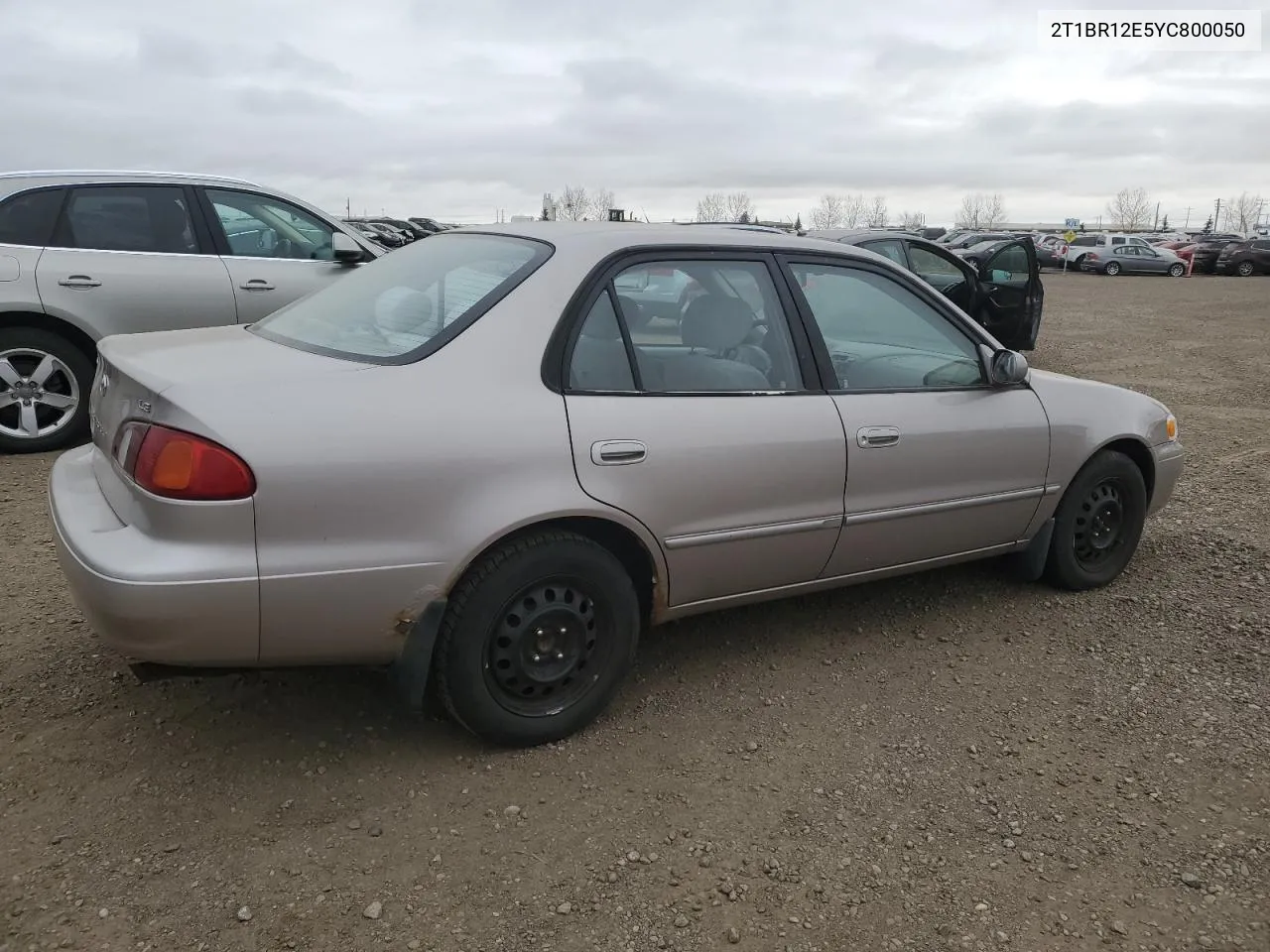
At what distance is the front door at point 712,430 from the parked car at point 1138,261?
3641 cm

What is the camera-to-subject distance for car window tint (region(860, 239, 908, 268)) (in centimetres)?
916

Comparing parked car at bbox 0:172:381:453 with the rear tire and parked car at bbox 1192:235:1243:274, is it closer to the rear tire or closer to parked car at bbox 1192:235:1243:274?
the rear tire

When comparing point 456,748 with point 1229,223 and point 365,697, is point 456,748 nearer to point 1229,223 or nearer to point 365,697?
point 365,697

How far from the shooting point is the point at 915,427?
3541mm

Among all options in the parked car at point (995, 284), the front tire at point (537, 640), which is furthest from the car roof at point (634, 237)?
the parked car at point (995, 284)

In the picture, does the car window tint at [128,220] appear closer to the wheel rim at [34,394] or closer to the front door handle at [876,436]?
the wheel rim at [34,394]

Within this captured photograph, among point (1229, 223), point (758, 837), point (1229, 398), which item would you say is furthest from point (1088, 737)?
point (1229, 223)

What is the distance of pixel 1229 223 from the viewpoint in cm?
13500

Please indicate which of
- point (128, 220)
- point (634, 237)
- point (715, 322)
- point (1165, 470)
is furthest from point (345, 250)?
point (1165, 470)

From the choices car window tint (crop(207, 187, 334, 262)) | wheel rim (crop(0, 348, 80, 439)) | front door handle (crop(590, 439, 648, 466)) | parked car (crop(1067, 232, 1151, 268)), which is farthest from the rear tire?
parked car (crop(1067, 232, 1151, 268))

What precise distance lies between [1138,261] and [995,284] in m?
29.0

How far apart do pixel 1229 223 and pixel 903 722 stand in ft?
519

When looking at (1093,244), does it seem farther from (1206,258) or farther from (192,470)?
(192,470)

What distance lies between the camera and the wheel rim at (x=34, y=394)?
5.86m
